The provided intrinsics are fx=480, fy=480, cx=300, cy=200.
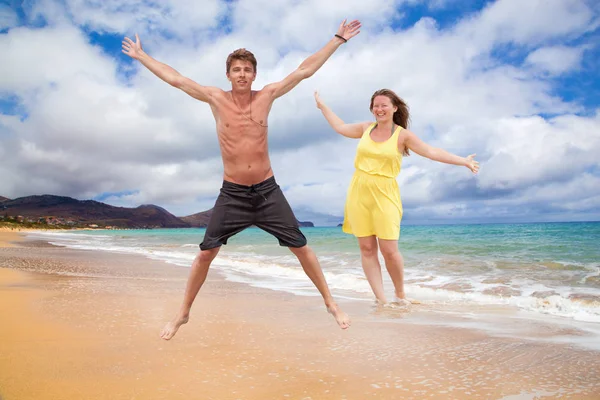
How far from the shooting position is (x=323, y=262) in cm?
1425

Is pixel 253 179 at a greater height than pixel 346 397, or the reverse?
pixel 253 179

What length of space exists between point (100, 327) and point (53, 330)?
0.39m

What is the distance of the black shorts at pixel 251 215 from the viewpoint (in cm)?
389

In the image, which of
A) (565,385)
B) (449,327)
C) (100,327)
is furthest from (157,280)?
(565,385)

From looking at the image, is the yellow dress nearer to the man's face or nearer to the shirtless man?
the shirtless man

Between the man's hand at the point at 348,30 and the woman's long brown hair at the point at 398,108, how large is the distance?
159 cm

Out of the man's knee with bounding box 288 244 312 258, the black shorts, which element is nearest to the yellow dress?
the man's knee with bounding box 288 244 312 258

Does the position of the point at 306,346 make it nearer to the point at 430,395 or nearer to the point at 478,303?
the point at 430,395

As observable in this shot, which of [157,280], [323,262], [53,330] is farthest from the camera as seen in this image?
[323,262]

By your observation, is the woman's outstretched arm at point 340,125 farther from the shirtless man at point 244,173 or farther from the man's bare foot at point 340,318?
the man's bare foot at point 340,318

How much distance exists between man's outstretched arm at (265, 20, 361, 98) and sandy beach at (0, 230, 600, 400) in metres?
2.16

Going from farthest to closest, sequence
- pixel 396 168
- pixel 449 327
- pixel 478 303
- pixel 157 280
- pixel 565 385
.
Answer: pixel 157 280 → pixel 478 303 → pixel 396 168 → pixel 449 327 → pixel 565 385

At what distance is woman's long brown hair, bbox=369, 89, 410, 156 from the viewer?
5.73 meters

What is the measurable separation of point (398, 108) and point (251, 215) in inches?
110
